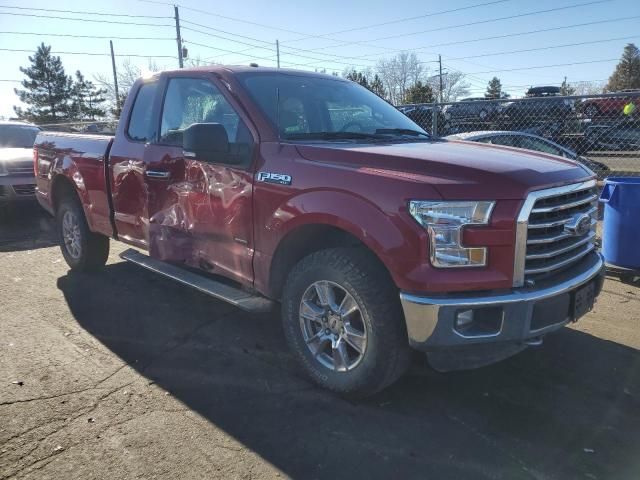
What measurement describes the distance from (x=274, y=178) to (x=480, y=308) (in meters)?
1.51

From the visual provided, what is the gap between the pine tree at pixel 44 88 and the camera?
198ft

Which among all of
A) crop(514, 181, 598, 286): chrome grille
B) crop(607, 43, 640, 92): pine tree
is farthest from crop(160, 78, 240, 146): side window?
crop(607, 43, 640, 92): pine tree

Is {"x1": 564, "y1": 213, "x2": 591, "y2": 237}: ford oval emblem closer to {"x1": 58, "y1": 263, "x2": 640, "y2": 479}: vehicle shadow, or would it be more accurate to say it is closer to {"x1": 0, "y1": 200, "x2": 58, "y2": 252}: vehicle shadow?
{"x1": 58, "y1": 263, "x2": 640, "y2": 479}: vehicle shadow

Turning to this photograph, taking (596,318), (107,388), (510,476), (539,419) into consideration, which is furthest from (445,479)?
(596,318)

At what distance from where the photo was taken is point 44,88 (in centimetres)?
6094

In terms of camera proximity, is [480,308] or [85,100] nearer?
[480,308]

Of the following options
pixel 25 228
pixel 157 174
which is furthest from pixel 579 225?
pixel 25 228

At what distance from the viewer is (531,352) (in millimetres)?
3973

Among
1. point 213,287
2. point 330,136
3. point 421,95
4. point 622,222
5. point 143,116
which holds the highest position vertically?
point 421,95

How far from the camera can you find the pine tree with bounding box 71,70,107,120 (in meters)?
63.4

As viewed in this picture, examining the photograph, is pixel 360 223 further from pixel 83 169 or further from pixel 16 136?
pixel 16 136

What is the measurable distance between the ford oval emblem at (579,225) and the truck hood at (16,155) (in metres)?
9.11

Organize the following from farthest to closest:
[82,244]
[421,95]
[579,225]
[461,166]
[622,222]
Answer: [421,95] → [82,244] → [622,222] → [579,225] → [461,166]

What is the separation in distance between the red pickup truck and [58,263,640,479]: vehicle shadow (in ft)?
0.91
